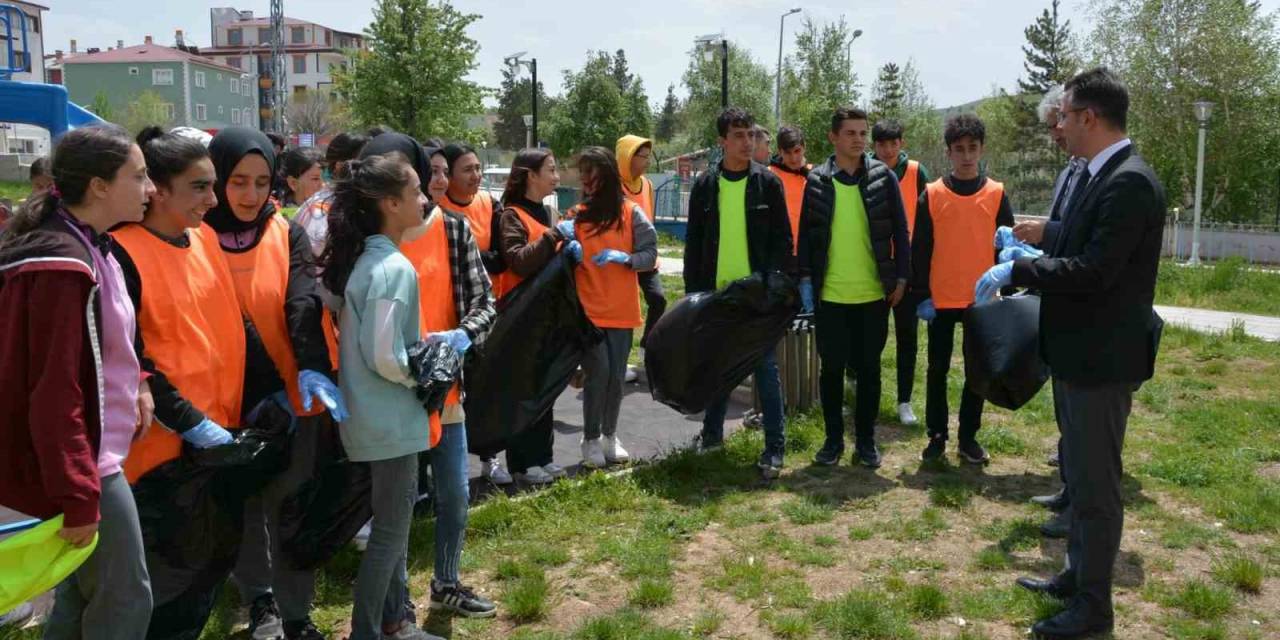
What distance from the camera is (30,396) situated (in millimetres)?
2375

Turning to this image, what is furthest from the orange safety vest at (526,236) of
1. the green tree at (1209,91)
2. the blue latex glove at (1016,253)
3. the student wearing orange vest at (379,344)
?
the green tree at (1209,91)

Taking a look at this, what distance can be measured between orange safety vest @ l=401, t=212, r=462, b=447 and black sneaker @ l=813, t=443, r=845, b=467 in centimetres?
263

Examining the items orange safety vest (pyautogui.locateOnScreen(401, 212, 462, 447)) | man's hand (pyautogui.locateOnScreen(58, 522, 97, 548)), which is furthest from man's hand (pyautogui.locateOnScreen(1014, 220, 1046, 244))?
man's hand (pyautogui.locateOnScreen(58, 522, 97, 548))

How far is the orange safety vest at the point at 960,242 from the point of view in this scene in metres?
5.87

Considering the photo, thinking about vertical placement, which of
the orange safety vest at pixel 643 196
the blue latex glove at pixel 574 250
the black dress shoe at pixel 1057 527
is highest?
the orange safety vest at pixel 643 196

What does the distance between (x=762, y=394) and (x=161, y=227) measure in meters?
3.39

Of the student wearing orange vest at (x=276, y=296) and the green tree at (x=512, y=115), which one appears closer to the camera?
the student wearing orange vest at (x=276, y=296)

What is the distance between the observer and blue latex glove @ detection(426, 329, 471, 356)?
332 centimetres

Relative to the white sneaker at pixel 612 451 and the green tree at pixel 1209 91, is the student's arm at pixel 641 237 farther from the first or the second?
the green tree at pixel 1209 91

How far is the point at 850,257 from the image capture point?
18.4 ft

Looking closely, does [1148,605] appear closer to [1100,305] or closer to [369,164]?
[1100,305]

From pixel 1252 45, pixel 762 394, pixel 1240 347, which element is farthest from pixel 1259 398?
pixel 1252 45

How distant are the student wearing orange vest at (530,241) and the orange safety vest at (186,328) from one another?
84.7 inches

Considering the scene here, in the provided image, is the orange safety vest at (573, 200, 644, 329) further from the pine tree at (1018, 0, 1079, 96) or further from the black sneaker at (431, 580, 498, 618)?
the pine tree at (1018, 0, 1079, 96)
